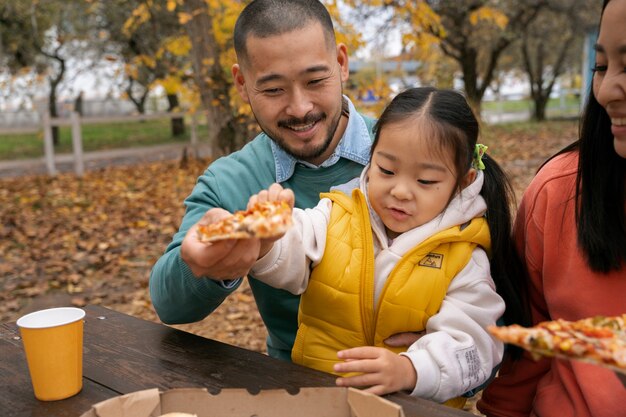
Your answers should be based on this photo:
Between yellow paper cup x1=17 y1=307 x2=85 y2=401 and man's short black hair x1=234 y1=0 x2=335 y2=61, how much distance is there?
1160mm

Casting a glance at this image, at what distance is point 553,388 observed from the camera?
1.81 meters

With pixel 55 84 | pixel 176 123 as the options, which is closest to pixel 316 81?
pixel 176 123

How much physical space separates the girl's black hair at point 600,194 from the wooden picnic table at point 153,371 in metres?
0.64

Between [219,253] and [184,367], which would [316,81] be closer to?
[219,253]

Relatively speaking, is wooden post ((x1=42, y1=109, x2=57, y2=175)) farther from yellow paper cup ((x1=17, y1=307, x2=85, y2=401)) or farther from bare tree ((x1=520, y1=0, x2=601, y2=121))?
bare tree ((x1=520, y1=0, x2=601, y2=121))

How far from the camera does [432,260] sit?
1.78 meters

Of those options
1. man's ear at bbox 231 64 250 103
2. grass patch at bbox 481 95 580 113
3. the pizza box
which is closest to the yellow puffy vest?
the pizza box

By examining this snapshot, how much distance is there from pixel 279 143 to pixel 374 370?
103 centimetres

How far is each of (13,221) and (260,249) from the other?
7307mm

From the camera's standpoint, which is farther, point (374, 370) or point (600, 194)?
point (600, 194)

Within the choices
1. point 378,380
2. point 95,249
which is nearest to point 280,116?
point 378,380

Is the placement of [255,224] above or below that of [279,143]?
below

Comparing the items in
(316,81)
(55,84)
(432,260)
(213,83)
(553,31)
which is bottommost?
(432,260)

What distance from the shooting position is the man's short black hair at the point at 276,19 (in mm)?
2125
